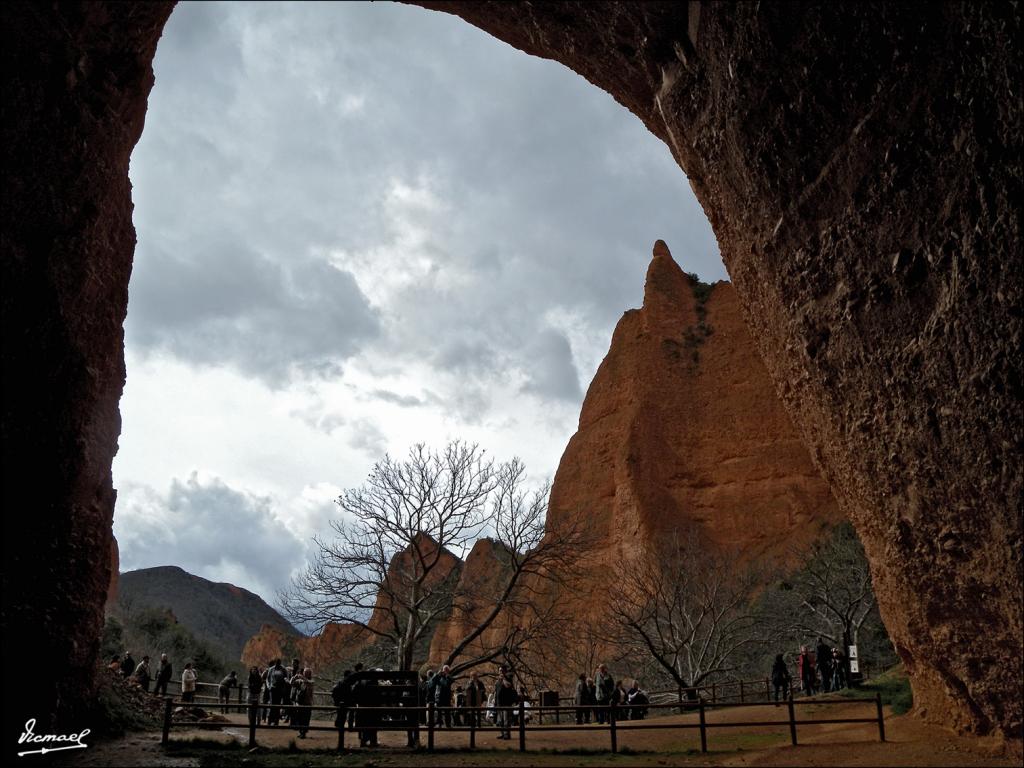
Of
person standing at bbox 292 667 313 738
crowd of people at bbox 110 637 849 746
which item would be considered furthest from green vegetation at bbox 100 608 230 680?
person standing at bbox 292 667 313 738

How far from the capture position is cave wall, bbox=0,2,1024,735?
299 inches

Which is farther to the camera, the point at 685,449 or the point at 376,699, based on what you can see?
the point at 685,449

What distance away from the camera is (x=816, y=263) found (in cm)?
955

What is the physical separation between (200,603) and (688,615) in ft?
264

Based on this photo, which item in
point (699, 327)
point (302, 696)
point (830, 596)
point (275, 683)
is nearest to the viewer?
point (302, 696)

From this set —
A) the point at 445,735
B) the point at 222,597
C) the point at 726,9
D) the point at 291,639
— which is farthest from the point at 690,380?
the point at 222,597

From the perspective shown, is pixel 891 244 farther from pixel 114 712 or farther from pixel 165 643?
pixel 165 643

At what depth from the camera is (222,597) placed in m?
101

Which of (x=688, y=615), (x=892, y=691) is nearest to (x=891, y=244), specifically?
(x=892, y=691)

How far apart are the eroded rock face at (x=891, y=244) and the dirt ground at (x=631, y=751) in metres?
0.46

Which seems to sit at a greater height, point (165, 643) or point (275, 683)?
point (275, 683)

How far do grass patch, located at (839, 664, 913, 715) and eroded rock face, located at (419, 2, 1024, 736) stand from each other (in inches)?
131

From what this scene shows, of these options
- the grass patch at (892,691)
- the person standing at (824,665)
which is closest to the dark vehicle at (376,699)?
the grass patch at (892,691)

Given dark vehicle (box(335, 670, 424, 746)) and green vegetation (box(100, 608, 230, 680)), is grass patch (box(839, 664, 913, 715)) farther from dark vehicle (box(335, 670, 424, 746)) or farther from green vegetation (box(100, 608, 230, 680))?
green vegetation (box(100, 608, 230, 680))
